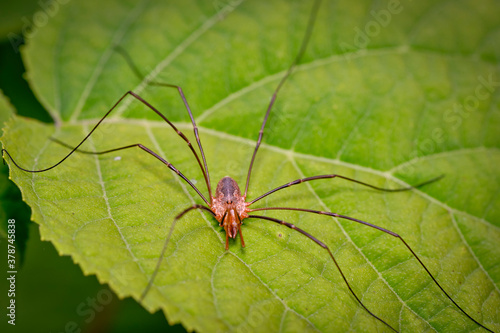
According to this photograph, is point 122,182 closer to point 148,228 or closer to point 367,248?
point 148,228

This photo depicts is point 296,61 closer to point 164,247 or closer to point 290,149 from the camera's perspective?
point 290,149

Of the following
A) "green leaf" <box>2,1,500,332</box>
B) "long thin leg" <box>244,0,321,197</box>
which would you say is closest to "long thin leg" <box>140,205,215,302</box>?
"green leaf" <box>2,1,500,332</box>

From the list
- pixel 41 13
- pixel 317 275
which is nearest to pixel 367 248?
pixel 317 275

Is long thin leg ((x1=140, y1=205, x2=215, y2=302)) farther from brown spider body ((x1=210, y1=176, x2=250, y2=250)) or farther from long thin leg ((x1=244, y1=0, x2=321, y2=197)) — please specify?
long thin leg ((x1=244, y1=0, x2=321, y2=197))

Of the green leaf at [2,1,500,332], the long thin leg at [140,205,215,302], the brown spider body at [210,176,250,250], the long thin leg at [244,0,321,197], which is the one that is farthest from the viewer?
the long thin leg at [244,0,321,197]

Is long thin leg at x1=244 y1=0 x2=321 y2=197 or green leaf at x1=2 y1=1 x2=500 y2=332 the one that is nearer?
green leaf at x1=2 y1=1 x2=500 y2=332

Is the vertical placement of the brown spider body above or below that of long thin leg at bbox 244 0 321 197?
below

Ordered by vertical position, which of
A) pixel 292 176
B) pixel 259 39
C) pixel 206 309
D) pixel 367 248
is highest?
pixel 259 39
